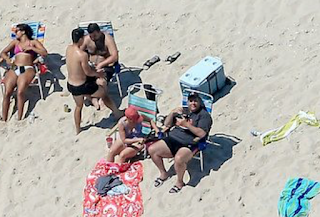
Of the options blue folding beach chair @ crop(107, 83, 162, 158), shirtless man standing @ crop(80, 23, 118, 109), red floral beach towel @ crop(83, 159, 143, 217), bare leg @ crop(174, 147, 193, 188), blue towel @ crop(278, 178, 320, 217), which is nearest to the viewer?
blue towel @ crop(278, 178, 320, 217)

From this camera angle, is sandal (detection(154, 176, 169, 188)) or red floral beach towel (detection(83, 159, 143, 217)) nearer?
red floral beach towel (detection(83, 159, 143, 217))

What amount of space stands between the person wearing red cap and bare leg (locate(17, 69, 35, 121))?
1.89m

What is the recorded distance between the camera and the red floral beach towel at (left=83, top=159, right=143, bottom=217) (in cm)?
944

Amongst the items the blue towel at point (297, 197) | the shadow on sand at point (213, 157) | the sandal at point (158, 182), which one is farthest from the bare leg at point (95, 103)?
the blue towel at point (297, 197)

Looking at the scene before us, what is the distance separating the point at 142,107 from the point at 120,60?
1.99 metres

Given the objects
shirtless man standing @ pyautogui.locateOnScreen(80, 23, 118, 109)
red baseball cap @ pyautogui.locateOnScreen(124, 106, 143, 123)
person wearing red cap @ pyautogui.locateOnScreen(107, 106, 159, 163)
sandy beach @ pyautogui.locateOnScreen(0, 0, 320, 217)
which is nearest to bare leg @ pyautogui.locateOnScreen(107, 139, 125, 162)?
person wearing red cap @ pyautogui.locateOnScreen(107, 106, 159, 163)

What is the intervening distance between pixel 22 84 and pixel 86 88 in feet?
4.19

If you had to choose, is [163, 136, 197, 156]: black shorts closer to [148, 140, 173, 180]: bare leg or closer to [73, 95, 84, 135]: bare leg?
[148, 140, 173, 180]: bare leg

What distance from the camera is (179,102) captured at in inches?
432

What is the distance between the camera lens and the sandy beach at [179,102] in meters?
9.38

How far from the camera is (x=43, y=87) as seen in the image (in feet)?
38.9

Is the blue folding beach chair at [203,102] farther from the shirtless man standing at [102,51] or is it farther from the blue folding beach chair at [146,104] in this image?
the shirtless man standing at [102,51]

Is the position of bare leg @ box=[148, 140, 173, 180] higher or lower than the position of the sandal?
higher

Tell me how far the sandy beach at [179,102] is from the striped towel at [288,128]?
9 centimetres
